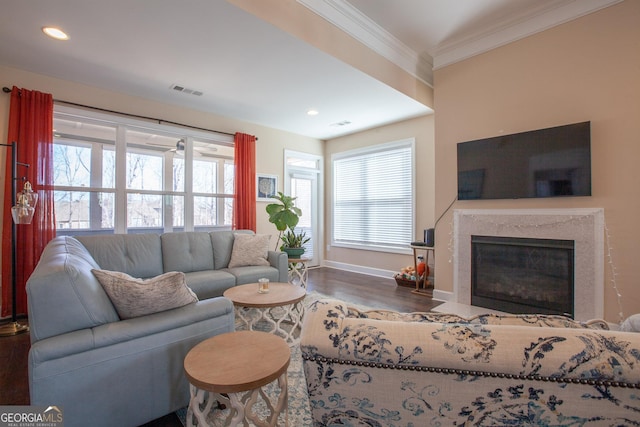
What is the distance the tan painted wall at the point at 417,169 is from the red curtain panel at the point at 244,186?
198 centimetres

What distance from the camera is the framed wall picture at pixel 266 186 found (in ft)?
17.5

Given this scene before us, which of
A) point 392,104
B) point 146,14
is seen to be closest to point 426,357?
point 146,14

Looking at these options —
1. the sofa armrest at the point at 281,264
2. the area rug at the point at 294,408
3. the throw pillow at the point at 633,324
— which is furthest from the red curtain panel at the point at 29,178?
the throw pillow at the point at 633,324

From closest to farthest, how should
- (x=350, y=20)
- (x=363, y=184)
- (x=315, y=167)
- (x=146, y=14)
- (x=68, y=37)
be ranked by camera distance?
→ (x=146, y=14) → (x=68, y=37) → (x=350, y=20) → (x=363, y=184) → (x=315, y=167)

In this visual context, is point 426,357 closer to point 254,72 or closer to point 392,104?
point 254,72

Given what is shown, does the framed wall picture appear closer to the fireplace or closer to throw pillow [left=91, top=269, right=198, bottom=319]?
the fireplace

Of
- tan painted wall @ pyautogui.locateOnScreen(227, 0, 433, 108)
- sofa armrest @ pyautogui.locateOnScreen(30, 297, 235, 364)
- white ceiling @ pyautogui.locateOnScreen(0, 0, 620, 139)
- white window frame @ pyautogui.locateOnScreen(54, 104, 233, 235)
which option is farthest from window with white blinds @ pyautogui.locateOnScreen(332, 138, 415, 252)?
sofa armrest @ pyautogui.locateOnScreen(30, 297, 235, 364)

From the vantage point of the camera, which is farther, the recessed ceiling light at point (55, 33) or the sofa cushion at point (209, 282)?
the sofa cushion at point (209, 282)

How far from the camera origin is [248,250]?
3.94 meters

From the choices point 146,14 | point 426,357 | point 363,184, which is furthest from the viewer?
point 363,184

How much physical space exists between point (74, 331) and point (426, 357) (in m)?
1.61

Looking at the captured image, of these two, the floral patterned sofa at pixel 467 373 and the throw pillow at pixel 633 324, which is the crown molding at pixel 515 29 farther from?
the floral patterned sofa at pixel 467 373

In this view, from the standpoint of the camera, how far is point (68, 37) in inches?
105

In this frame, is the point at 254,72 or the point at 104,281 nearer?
the point at 104,281
